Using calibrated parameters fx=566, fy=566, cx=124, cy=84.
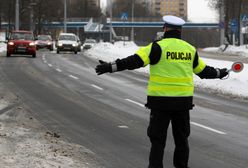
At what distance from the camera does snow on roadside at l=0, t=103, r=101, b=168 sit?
272 inches

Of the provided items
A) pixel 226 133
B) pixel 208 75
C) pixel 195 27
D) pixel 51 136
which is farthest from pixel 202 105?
pixel 195 27

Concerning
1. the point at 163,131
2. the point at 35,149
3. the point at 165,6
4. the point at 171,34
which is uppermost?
the point at 165,6

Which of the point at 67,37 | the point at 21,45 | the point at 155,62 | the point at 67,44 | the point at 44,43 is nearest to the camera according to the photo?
the point at 155,62

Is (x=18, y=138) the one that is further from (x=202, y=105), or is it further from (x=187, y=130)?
(x=202, y=105)

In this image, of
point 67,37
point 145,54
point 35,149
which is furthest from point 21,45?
point 145,54

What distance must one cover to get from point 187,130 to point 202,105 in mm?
8945

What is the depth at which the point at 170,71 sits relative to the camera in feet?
19.4

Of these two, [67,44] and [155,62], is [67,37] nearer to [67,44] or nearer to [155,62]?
[67,44]

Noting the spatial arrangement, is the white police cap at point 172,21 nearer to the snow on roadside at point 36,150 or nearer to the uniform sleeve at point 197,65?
the uniform sleeve at point 197,65

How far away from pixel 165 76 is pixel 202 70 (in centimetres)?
66

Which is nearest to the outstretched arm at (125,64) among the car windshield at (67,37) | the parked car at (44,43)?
the car windshield at (67,37)

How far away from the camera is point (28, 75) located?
22375mm

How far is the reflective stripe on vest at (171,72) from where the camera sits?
5879mm

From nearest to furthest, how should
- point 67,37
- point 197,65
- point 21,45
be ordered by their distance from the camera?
point 197,65
point 21,45
point 67,37
